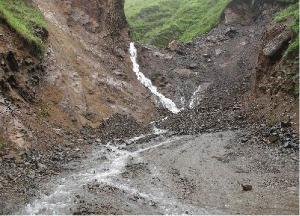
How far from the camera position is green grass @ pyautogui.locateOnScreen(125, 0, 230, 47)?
7112 cm

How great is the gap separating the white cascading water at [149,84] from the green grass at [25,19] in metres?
11.9

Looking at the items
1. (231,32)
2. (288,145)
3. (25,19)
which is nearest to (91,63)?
(25,19)

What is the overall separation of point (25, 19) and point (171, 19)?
47802mm

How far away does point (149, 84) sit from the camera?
156ft

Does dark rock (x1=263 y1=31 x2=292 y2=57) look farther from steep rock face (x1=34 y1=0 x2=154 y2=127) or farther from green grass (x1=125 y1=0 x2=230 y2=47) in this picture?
→ green grass (x1=125 y1=0 x2=230 y2=47)

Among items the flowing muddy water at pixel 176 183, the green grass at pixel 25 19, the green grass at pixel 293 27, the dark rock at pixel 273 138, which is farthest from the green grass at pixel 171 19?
the dark rock at pixel 273 138

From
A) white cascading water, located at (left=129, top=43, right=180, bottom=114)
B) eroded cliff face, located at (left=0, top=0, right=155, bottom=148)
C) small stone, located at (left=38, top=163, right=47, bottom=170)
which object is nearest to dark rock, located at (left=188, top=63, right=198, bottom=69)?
white cascading water, located at (left=129, top=43, right=180, bottom=114)

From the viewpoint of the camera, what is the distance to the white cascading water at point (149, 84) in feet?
143

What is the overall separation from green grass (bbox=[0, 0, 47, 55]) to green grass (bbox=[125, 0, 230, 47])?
30.0 m

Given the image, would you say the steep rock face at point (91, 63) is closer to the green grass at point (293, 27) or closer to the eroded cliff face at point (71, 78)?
the eroded cliff face at point (71, 78)

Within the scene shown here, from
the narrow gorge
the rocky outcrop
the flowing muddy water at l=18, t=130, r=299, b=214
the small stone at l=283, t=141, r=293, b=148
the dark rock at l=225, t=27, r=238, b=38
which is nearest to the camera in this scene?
the flowing muddy water at l=18, t=130, r=299, b=214

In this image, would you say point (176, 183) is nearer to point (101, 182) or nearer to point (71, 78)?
point (101, 182)

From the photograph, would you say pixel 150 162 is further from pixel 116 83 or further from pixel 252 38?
pixel 252 38

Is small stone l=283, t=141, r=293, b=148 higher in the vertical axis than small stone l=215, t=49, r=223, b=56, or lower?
lower
